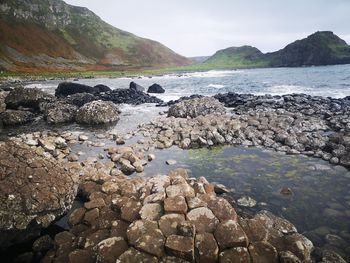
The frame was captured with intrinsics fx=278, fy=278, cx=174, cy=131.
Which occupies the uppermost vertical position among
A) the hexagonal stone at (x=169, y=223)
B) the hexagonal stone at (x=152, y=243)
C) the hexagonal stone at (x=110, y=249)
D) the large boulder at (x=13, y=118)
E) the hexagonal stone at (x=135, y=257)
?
the hexagonal stone at (x=169, y=223)

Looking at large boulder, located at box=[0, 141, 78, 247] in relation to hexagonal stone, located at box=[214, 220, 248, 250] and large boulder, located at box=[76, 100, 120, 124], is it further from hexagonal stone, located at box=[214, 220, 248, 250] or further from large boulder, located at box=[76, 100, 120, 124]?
large boulder, located at box=[76, 100, 120, 124]

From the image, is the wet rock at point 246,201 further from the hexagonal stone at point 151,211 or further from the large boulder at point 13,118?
the large boulder at point 13,118

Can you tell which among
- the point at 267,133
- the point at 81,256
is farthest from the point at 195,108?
the point at 81,256

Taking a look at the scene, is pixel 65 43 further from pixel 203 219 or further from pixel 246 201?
pixel 203 219

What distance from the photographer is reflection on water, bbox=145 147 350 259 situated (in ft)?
20.4

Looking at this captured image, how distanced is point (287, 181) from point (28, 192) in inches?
276

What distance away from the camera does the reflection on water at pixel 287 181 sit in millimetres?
6230

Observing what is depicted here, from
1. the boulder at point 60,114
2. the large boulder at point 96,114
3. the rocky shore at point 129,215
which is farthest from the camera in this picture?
the boulder at point 60,114

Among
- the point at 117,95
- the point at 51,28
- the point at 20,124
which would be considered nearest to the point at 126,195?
the point at 20,124

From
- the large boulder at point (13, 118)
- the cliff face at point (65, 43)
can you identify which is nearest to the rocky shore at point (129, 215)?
the large boulder at point (13, 118)

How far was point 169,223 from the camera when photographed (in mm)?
5348

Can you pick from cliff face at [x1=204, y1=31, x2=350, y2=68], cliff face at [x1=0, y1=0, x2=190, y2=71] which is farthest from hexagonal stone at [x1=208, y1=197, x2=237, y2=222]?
cliff face at [x1=204, y1=31, x2=350, y2=68]

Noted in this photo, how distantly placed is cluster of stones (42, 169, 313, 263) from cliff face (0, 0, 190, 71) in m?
69.1

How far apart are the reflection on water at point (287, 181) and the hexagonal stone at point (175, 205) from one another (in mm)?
2251
